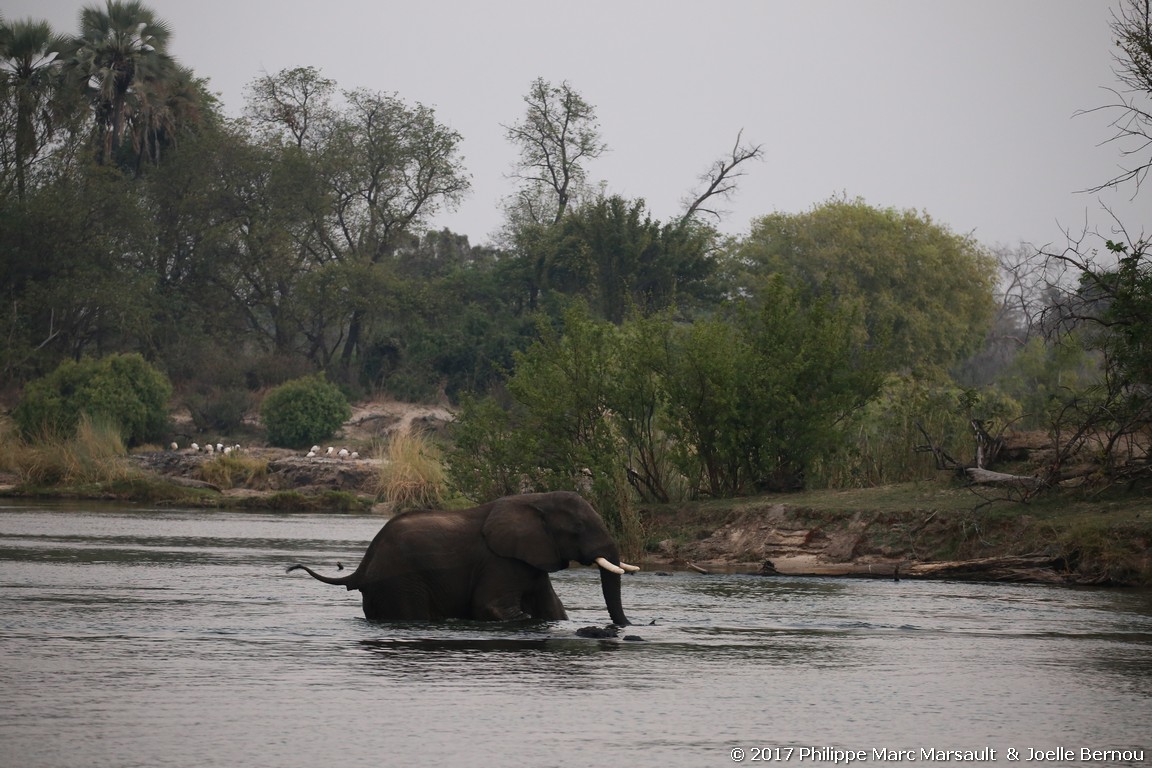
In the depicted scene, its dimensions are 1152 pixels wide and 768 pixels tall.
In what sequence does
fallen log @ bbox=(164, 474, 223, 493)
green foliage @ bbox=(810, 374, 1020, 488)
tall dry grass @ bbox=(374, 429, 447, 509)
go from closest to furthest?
green foliage @ bbox=(810, 374, 1020, 488) → tall dry grass @ bbox=(374, 429, 447, 509) → fallen log @ bbox=(164, 474, 223, 493)

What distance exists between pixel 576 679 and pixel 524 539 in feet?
11.0

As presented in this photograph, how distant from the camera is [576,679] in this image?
36.4 ft

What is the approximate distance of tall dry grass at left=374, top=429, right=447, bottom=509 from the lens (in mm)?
40156

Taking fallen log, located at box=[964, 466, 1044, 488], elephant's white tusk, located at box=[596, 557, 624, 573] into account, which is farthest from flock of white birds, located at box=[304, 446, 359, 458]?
elephant's white tusk, located at box=[596, 557, 624, 573]

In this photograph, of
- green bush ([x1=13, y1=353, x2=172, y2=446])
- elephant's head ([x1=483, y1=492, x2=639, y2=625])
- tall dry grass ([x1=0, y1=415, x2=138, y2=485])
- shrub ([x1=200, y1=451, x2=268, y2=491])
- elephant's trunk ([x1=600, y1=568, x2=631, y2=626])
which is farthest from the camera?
green bush ([x1=13, y1=353, x2=172, y2=446])

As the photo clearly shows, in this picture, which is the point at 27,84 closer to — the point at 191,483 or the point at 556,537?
the point at 191,483

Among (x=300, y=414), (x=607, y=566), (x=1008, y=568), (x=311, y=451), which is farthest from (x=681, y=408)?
(x=300, y=414)

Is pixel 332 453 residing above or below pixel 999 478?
above

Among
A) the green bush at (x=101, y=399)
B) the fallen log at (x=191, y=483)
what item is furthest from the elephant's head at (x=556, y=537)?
the green bush at (x=101, y=399)

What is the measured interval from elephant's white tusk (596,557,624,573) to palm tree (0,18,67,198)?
5275cm

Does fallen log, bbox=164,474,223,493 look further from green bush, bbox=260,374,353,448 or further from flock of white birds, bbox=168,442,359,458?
green bush, bbox=260,374,353,448

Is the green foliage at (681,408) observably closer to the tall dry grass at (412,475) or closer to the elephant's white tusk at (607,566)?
the elephant's white tusk at (607,566)

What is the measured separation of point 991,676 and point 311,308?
5619cm

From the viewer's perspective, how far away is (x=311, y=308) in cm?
6556
